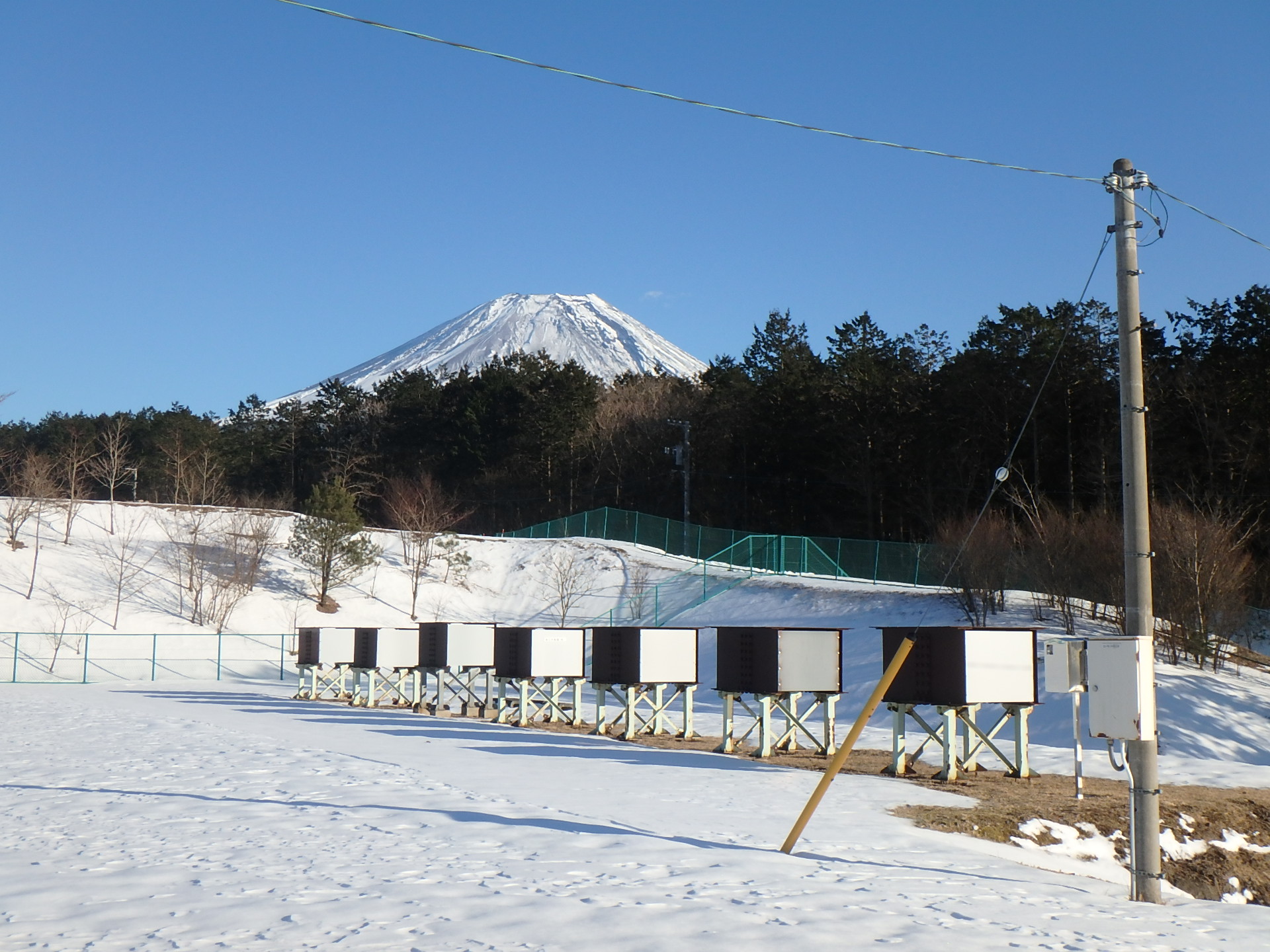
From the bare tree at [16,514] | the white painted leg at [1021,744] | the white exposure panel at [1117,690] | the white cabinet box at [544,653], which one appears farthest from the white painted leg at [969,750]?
the bare tree at [16,514]

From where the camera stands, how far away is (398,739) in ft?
56.9

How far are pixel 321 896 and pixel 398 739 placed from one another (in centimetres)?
1051

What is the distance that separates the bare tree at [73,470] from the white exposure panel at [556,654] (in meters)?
35.5

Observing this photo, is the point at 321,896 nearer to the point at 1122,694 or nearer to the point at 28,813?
the point at 28,813

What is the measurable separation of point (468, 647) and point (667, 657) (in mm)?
6176

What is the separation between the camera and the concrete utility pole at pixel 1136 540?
8.29 metres

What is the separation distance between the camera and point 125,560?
47.9 m

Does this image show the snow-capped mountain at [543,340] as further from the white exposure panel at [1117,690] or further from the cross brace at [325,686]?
the white exposure panel at [1117,690]

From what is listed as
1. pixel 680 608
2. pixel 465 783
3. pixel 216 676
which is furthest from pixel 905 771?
pixel 216 676

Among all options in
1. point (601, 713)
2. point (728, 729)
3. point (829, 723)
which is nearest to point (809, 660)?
point (829, 723)

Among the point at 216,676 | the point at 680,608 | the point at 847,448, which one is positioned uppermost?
the point at 847,448

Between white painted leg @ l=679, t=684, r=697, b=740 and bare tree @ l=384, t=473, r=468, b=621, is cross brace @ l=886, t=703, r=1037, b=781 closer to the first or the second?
white painted leg @ l=679, t=684, r=697, b=740

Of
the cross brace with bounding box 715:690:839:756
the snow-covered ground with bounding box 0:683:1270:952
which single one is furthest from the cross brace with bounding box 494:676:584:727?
the snow-covered ground with bounding box 0:683:1270:952

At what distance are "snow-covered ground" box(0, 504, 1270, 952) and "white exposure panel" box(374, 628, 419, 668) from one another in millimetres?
6245
